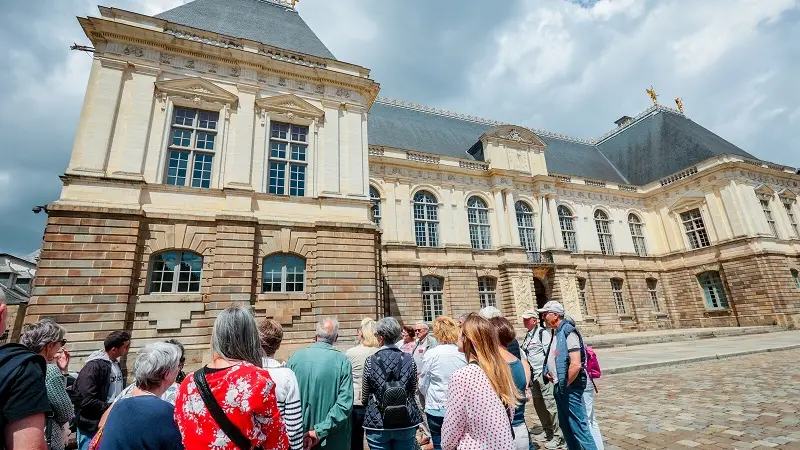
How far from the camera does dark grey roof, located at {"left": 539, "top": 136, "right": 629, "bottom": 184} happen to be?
85.4ft

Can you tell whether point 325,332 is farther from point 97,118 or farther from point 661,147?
point 661,147

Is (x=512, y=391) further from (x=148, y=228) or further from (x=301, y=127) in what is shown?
(x=301, y=127)

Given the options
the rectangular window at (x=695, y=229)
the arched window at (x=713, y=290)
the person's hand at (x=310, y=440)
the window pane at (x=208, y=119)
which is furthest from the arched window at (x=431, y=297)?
the rectangular window at (x=695, y=229)

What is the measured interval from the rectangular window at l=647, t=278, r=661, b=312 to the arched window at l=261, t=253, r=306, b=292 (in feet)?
77.0

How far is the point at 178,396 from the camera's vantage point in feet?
5.92

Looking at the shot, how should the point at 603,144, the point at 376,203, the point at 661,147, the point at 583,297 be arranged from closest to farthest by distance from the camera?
the point at 376,203 < the point at 583,297 < the point at 661,147 < the point at 603,144

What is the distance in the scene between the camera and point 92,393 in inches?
130

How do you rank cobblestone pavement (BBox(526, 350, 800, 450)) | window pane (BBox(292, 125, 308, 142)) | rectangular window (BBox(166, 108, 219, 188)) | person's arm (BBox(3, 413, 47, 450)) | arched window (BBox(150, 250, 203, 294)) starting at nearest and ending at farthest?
person's arm (BBox(3, 413, 47, 450)) < cobblestone pavement (BBox(526, 350, 800, 450)) < arched window (BBox(150, 250, 203, 294)) < rectangular window (BBox(166, 108, 219, 188)) < window pane (BBox(292, 125, 308, 142))

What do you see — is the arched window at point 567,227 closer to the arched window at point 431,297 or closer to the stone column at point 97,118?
the arched window at point 431,297

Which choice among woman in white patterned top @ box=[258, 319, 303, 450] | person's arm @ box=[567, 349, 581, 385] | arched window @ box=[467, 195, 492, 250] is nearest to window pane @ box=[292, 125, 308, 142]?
woman in white patterned top @ box=[258, 319, 303, 450]

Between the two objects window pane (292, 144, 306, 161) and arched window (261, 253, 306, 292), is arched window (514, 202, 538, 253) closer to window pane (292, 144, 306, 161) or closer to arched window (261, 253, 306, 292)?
window pane (292, 144, 306, 161)

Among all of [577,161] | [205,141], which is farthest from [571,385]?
[577,161]

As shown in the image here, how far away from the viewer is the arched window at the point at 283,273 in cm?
978

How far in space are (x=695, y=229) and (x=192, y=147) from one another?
93.2 feet
